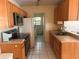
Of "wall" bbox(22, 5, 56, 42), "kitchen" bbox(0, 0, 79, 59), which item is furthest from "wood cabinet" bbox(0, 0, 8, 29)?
"wall" bbox(22, 5, 56, 42)

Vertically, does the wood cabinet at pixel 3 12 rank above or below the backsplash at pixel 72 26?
above

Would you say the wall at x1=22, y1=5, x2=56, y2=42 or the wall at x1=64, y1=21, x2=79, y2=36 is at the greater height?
the wall at x1=22, y1=5, x2=56, y2=42

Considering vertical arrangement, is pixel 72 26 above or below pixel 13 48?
above

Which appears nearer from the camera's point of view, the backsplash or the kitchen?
the kitchen

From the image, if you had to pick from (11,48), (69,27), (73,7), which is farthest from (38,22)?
(11,48)

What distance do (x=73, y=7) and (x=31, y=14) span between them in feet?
14.3

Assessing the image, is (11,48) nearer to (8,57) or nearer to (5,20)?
(8,57)

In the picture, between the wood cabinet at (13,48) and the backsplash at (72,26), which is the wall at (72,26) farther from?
the wood cabinet at (13,48)

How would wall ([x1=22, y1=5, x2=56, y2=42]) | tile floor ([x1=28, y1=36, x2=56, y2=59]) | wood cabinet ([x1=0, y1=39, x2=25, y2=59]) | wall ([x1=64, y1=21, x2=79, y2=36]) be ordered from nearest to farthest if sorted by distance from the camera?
1. wood cabinet ([x1=0, y1=39, x2=25, y2=59])
2. wall ([x1=64, y1=21, x2=79, y2=36])
3. tile floor ([x1=28, y1=36, x2=56, y2=59])
4. wall ([x1=22, y1=5, x2=56, y2=42])

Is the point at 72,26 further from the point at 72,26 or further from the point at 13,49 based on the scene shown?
the point at 13,49

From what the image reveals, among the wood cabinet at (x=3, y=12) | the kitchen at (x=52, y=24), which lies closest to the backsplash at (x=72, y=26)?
the kitchen at (x=52, y=24)

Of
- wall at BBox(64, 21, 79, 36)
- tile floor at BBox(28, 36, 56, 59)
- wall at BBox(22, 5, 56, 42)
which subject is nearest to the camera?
wall at BBox(64, 21, 79, 36)

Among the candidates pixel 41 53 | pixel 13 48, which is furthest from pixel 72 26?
pixel 13 48

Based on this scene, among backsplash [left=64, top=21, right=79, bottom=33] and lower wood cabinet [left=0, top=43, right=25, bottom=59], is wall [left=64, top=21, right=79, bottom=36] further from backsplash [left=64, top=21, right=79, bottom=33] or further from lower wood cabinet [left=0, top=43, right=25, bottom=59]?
lower wood cabinet [left=0, top=43, right=25, bottom=59]
